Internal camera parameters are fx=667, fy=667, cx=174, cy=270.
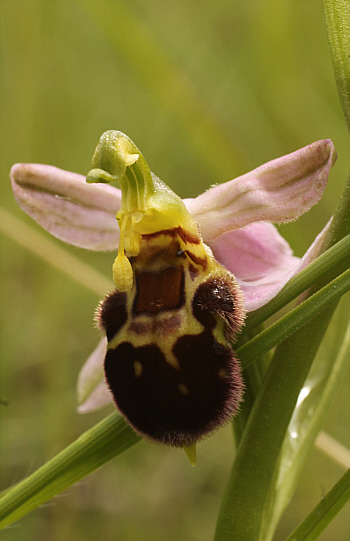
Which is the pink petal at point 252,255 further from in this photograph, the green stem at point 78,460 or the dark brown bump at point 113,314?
the green stem at point 78,460

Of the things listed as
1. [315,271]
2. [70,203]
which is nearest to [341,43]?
[315,271]

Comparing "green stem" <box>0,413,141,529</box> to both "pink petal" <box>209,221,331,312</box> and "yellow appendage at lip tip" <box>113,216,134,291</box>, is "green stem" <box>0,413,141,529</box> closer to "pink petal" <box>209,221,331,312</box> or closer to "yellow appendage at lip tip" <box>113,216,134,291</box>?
"yellow appendage at lip tip" <box>113,216,134,291</box>

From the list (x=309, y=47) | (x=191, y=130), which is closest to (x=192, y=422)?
(x=191, y=130)

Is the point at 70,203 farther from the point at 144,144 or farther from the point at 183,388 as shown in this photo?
the point at 144,144

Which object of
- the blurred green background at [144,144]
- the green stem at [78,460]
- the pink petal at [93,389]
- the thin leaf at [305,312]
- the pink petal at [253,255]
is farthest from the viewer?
the blurred green background at [144,144]

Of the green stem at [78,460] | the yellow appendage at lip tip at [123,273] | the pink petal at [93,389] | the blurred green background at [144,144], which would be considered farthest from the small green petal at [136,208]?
the blurred green background at [144,144]

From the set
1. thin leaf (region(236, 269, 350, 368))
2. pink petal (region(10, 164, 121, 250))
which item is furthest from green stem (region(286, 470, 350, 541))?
pink petal (region(10, 164, 121, 250))
